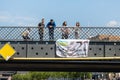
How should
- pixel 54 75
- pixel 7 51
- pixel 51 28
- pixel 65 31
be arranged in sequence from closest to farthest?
pixel 7 51, pixel 65 31, pixel 51 28, pixel 54 75

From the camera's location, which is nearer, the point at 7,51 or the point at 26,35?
the point at 7,51

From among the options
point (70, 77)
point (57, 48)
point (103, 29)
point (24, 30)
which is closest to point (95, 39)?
point (103, 29)

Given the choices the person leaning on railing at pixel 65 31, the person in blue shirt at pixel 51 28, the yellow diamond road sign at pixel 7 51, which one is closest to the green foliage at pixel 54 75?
the person in blue shirt at pixel 51 28

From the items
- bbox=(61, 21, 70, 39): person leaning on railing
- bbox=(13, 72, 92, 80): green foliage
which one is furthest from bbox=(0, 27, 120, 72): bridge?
bbox=(13, 72, 92, 80): green foliage

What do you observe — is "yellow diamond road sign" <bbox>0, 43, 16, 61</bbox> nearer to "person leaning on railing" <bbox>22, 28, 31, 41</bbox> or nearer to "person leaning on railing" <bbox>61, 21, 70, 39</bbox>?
"person leaning on railing" <bbox>22, 28, 31, 41</bbox>

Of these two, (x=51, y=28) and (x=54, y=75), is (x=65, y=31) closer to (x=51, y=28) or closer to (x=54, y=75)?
(x=51, y=28)

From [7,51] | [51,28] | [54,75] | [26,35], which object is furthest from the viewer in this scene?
[54,75]

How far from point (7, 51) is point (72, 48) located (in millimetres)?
4386

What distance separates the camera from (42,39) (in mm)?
27688

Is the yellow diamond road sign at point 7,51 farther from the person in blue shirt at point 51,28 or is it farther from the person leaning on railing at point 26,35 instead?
the person in blue shirt at point 51,28

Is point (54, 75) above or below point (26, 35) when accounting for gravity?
below

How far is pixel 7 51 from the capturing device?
26859mm

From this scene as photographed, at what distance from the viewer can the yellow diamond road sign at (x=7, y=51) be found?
2677 centimetres

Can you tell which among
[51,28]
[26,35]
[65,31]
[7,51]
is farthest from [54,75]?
[7,51]
